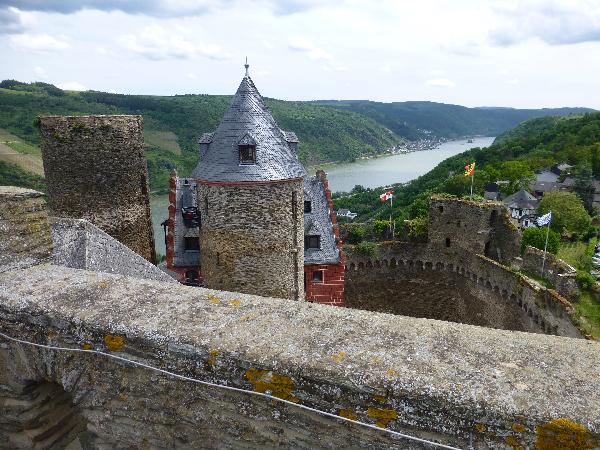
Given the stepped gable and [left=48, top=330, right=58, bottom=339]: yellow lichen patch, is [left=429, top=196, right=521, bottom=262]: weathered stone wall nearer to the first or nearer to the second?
the stepped gable

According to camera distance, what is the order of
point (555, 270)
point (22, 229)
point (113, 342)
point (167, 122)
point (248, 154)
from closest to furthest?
1. point (113, 342)
2. point (22, 229)
3. point (248, 154)
4. point (555, 270)
5. point (167, 122)

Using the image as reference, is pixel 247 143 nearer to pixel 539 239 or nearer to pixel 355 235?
pixel 355 235

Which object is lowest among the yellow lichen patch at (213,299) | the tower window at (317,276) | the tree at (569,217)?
the tree at (569,217)

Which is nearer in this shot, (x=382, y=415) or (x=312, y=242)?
(x=382, y=415)

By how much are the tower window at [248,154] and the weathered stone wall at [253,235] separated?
0.64m

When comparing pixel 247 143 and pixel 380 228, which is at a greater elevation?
pixel 247 143

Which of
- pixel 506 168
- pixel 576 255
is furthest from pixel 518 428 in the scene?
pixel 506 168

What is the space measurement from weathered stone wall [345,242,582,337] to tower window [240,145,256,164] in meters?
9.43

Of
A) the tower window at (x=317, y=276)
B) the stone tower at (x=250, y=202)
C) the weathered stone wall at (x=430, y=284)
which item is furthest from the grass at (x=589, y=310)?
the stone tower at (x=250, y=202)

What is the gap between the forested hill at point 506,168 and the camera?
175 feet

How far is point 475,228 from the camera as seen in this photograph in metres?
18.5

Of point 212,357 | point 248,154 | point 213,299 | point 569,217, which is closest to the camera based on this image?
point 212,357

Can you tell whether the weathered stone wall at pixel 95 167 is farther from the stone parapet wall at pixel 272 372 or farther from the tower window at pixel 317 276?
the stone parapet wall at pixel 272 372

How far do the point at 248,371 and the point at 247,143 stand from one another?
9.36 m
